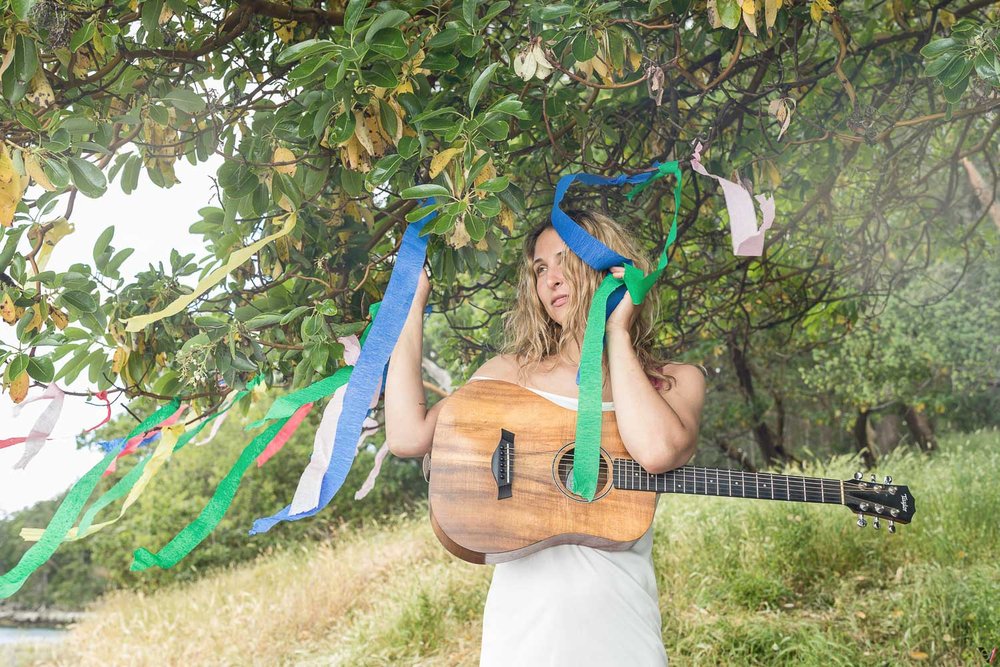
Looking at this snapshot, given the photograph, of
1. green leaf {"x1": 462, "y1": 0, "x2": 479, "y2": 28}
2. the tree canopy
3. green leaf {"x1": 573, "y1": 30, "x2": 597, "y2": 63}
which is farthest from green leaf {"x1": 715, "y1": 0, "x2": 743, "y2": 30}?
green leaf {"x1": 462, "y1": 0, "x2": 479, "y2": 28}

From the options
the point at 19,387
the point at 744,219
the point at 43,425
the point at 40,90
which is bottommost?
the point at 43,425

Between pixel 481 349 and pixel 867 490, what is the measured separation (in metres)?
1.77

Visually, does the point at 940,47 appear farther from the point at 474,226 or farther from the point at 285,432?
the point at 285,432

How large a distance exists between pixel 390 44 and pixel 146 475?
1.26 metres

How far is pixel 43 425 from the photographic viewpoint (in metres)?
2.17

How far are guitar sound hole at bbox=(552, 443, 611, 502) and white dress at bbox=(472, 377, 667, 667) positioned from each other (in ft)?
0.47

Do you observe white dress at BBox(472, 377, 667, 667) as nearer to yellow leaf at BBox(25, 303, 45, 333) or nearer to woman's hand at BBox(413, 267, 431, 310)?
woman's hand at BBox(413, 267, 431, 310)

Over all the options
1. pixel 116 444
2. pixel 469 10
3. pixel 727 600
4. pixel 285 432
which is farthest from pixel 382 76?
pixel 727 600

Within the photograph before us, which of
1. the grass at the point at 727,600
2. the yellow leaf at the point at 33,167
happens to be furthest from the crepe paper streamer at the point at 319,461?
the grass at the point at 727,600

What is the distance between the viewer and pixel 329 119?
189 centimetres

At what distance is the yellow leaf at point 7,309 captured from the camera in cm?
198

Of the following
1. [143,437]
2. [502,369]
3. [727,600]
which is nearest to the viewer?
[502,369]

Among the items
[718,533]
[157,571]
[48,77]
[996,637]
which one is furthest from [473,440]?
[157,571]

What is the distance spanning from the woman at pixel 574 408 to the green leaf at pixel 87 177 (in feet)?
2.42
